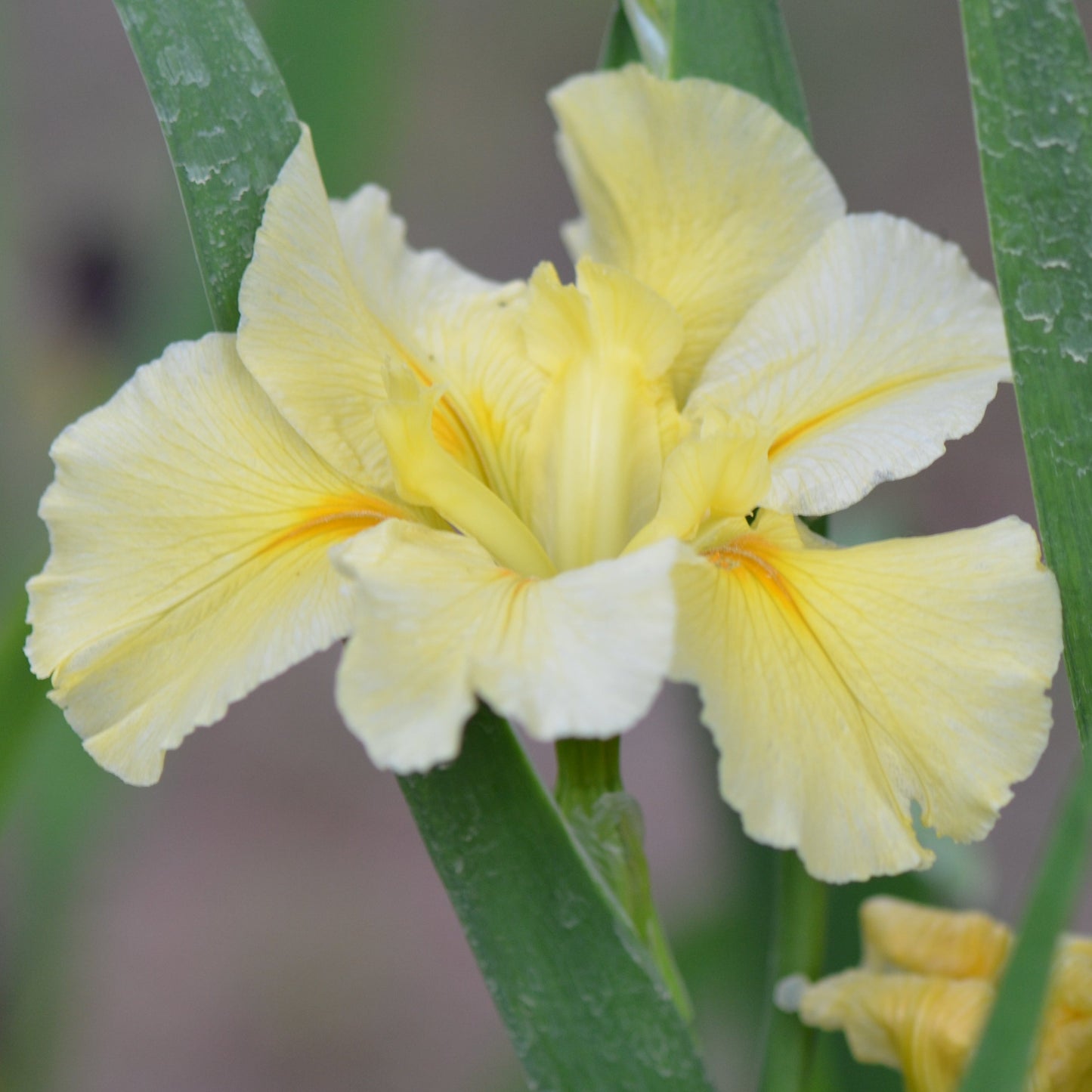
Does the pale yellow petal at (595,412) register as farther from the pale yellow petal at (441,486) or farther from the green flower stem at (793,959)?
the green flower stem at (793,959)

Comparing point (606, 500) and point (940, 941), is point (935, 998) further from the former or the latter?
point (606, 500)

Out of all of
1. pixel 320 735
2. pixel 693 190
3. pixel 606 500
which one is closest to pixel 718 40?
pixel 693 190

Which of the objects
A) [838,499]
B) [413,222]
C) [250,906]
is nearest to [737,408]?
[838,499]

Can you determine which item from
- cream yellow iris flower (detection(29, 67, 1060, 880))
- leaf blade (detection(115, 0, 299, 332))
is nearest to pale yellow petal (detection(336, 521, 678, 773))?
cream yellow iris flower (detection(29, 67, 1060, 880))

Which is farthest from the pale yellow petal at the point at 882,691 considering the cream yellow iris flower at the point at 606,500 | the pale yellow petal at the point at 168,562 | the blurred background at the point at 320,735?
the blurred background at the point at 320,735

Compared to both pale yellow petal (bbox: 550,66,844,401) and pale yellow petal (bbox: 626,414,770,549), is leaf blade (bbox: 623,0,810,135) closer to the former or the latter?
pale yellow petal (bbox: 550,66,844,401)
